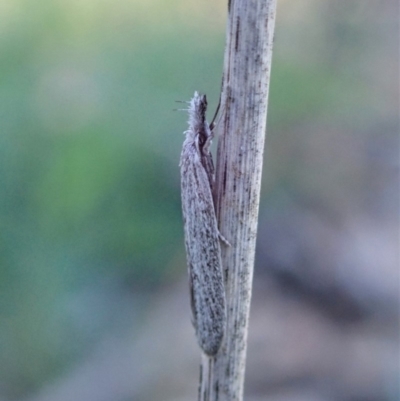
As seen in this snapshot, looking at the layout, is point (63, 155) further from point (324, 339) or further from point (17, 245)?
point (324, 339)

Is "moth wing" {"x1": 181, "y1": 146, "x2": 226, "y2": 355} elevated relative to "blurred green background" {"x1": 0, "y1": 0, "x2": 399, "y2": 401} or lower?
lower

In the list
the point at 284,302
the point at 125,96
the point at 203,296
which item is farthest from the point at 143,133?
the point at 203,296

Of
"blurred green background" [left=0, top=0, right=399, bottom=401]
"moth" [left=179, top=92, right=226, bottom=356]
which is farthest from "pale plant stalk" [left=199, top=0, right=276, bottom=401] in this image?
"blurred green background" [left=0, top=0, right=399, bottom=401]

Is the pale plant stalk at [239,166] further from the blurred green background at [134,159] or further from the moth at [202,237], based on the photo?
the blurred green background at [134,159]

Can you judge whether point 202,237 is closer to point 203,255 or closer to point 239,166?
point 203,255

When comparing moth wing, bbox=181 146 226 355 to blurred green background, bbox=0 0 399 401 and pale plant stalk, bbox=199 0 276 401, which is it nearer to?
pale plant stalk, bbox=199 0 276 401

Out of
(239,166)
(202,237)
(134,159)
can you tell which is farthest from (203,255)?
(134,159)
